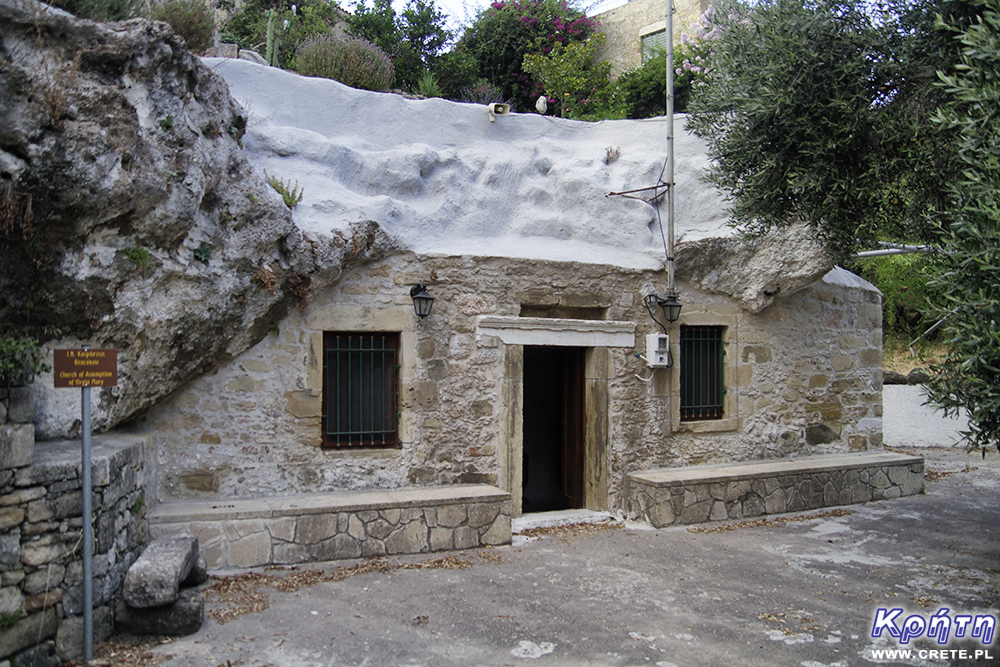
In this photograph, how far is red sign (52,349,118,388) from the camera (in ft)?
12.5

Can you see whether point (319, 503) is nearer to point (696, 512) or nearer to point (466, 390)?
point (466, 390)

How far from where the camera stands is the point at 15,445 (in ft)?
12.3

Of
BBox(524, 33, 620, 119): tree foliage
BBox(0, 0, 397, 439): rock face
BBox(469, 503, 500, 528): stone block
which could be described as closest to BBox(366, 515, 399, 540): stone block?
BBox(469, 503, 500, 528): stone block

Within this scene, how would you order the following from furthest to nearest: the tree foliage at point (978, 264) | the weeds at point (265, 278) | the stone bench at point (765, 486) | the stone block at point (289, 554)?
the stone bench at point (765, 486) → the weeds at point (265, 278) → the stone block at point (289, 554) → the tree foliage at point (978, 264)

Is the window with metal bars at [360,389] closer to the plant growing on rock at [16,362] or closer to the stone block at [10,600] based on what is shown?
the plant growing on rock at [16,362]

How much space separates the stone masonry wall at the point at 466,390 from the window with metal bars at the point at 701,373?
14 cm

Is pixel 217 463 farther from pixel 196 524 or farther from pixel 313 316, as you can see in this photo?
pixel 313 316

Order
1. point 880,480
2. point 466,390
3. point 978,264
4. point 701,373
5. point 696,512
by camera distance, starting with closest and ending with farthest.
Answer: point 978,264, point 466,390, point 696,512, point 701,373, point 880,480

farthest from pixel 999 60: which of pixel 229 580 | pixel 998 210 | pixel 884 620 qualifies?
pixel 229 580

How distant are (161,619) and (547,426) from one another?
19.5ft

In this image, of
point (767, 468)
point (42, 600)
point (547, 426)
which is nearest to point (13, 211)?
point (42, 600)

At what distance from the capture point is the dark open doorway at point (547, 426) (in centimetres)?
793

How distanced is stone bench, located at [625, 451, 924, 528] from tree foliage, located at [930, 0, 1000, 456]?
327 cm

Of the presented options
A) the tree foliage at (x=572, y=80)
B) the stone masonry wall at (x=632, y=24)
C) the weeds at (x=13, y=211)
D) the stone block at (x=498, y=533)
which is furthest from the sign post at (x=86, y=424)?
the stone masonry wall at (x=632, y=24)
